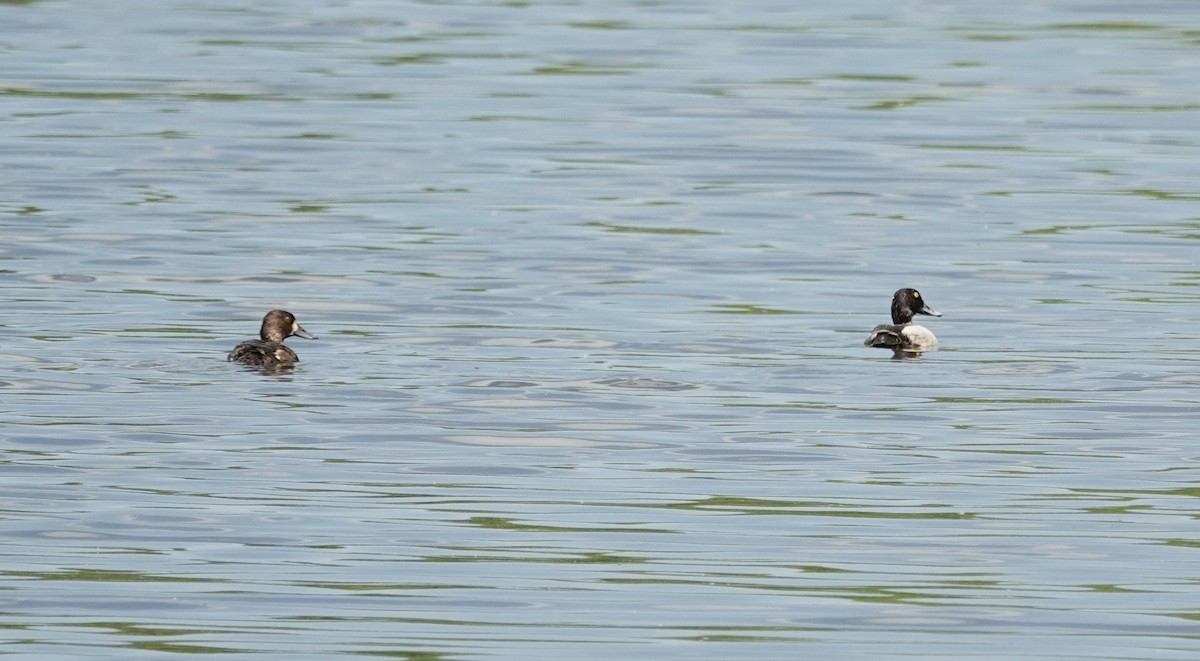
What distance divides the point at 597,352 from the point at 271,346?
1904mm

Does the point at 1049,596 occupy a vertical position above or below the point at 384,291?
above

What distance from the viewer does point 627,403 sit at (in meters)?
13.7

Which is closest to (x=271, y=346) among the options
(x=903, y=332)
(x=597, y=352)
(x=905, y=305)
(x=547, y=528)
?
(x=597, y=352)

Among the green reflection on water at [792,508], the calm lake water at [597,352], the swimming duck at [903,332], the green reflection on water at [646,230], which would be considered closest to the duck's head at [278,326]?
the calm lake water at [597,352]

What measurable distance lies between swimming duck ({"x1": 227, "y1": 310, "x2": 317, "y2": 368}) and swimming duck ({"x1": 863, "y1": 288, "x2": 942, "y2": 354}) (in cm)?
345

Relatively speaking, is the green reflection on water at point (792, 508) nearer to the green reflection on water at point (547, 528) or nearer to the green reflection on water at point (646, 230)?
the green reflection on water at point (547, 528)

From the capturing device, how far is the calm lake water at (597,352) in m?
9.56

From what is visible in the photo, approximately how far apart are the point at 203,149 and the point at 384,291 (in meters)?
7.32

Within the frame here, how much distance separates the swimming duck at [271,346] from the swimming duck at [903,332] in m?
3.45

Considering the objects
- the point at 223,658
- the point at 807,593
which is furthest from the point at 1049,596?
the point at 223,658

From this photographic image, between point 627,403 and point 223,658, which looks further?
point 627,403

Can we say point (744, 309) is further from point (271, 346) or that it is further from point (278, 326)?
point (271, 346)

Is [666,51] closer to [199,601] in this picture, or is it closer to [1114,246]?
[1114,246]

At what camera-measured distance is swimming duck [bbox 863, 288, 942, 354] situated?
15.6m
